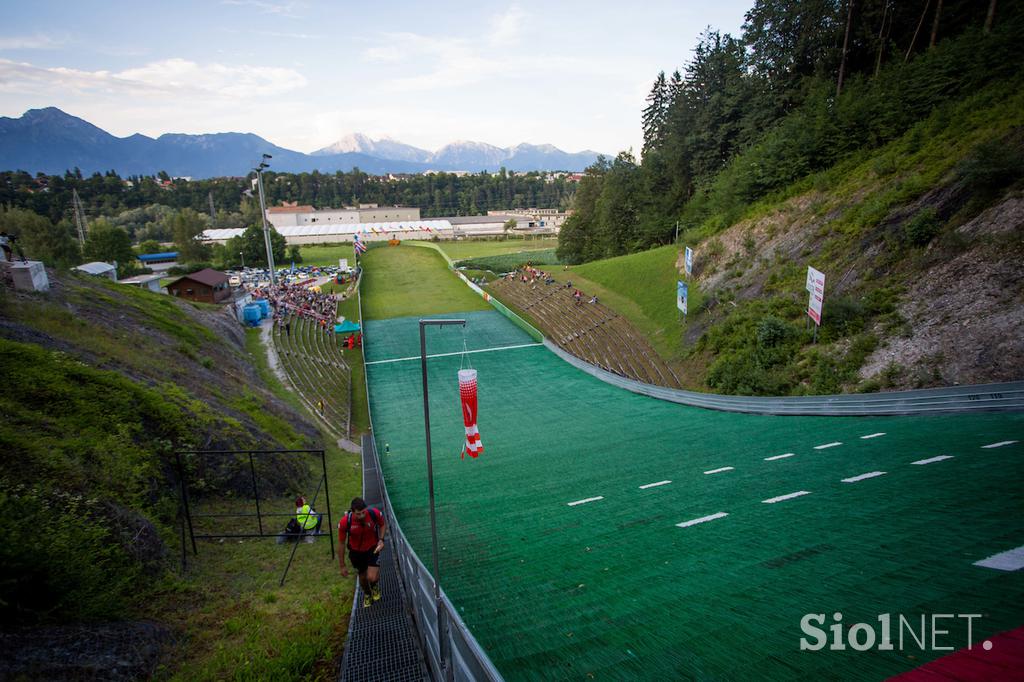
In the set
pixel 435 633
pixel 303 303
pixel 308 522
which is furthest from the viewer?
pixel 303 303

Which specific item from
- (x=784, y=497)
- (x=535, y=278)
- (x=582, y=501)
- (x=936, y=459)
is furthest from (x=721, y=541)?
(x=535, y=278)

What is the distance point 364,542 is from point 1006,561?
25.3ft

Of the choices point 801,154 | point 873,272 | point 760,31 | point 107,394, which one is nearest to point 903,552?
point 107,394

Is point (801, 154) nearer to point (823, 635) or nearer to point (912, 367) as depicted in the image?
point (912, 367)

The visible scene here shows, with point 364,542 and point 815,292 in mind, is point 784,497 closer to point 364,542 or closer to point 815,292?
point 364,542

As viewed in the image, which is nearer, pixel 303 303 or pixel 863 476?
pixel 863 476

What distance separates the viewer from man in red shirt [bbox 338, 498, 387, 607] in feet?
22.1

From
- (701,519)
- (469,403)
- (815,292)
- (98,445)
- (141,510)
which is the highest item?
(815,292)

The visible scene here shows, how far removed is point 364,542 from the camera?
6.74 meters

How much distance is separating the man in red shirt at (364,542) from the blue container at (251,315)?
3166cm

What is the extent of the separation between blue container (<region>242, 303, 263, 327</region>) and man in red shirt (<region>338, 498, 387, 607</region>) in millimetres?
31660

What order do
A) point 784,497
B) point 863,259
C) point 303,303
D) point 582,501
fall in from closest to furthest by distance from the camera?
point 784,497 < point 582,501 < point 863,259 < point 303,303

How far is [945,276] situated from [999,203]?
2980 mm

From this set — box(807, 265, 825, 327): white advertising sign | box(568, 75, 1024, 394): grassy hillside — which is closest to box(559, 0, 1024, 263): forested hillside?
box(568, 75, 1024, 394): grassy hillside
